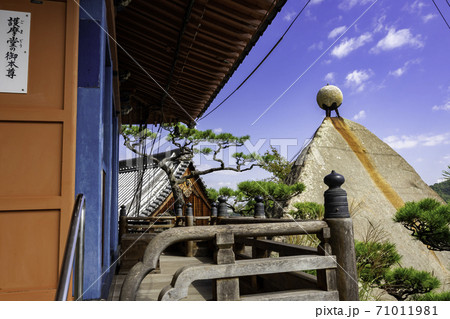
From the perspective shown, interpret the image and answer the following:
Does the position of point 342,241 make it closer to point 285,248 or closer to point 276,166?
point 285,248

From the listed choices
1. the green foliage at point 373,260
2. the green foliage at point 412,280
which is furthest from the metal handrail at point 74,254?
the green foliage at point 412,280

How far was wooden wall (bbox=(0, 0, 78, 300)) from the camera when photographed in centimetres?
254

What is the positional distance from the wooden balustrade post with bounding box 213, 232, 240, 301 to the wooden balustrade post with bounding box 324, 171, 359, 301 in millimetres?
843

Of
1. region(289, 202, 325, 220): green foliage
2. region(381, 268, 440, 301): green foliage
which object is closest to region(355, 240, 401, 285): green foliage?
region(381, 268, 440, 301): green foliage

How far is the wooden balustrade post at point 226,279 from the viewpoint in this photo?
7.27 ft

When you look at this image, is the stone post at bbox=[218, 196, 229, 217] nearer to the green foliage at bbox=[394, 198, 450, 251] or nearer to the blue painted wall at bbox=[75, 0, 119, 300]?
the green foliage at bbox=[394, 198, 450, 251]

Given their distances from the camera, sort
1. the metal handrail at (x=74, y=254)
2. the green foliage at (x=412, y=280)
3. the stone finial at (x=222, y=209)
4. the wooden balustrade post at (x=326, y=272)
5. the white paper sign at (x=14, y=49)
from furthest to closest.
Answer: the stone finial at (x=222, y=209) < the green foliage at (x=412, y=280) < the white paper sign at (x=14, y=49) < the wooden balustrade post at (x=326, y=272) < the metal handrail at (x=74, y=254)

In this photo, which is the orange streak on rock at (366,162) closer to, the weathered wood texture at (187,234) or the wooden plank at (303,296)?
the wooden plank at (303,296)

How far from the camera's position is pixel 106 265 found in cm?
464

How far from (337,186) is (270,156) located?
11922 mm

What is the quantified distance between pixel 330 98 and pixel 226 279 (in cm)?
1310

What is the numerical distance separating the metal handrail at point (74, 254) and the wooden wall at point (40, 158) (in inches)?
30.4

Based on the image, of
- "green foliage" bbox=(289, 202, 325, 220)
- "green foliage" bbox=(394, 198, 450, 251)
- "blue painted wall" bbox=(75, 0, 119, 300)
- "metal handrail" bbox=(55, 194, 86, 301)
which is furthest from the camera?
"green foliage" bbox=(289, 202, 325, 220)

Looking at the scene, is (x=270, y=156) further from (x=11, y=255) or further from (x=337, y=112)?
(x=11, y=255)
